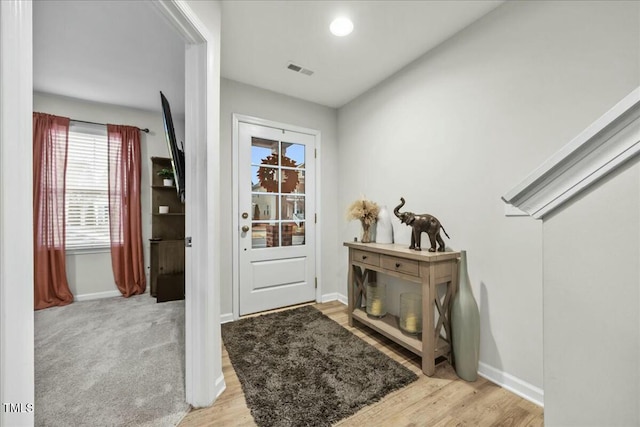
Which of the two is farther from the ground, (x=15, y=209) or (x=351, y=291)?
(x=15, y=209)

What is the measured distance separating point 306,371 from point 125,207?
3.13m

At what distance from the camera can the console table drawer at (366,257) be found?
2131 millimetres

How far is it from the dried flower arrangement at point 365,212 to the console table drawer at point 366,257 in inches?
6.7

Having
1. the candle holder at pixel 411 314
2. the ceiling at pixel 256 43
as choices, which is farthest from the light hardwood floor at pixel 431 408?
the ceiling at pixel 256 43

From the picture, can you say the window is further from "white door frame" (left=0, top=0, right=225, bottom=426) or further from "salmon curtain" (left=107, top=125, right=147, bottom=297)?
"white door frame" (left=0, top=0, right=225, bottom=426)

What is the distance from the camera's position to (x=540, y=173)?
59 centimetres

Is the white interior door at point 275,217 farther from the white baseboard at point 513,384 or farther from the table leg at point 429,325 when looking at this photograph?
the white baseboard at point 513,384

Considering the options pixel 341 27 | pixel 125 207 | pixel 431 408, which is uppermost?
pixel 341 27

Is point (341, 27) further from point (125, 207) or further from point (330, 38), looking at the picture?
point (125, 207)

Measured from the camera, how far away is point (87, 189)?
3.12 m

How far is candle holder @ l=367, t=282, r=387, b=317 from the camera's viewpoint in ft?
7.43

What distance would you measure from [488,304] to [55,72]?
14.3 ft

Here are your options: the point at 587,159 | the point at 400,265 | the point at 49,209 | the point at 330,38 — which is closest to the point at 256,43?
the point at 330,38

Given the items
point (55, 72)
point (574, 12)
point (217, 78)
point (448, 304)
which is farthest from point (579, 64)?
point (55, 72)
